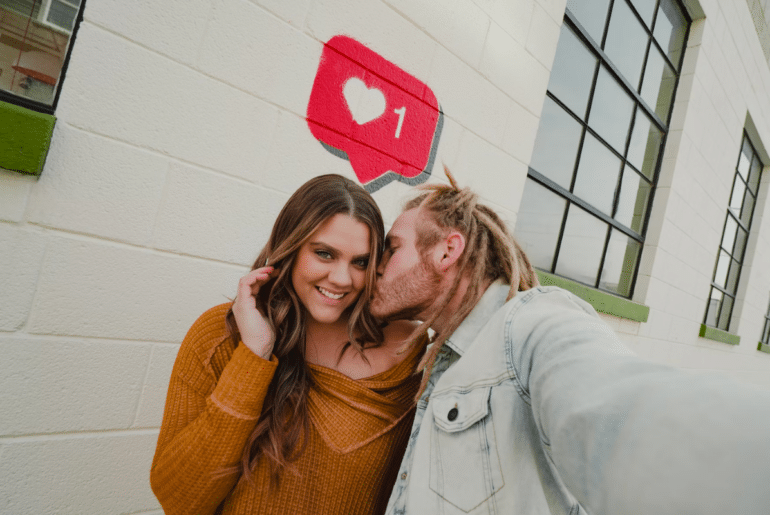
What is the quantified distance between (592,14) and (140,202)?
3.06 metres

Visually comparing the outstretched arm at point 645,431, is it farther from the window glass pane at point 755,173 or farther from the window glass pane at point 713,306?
the window glass pane at point 755,173

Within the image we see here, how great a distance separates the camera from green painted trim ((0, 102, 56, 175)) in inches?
38.4

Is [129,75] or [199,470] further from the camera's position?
[129,75]

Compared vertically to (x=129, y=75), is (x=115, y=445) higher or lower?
lower

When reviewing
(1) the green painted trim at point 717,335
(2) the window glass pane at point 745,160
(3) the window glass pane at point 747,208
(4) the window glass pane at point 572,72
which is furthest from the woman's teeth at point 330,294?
(3) the window glass pane at point 747,208

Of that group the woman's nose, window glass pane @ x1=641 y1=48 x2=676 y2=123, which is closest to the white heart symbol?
the woman's nose

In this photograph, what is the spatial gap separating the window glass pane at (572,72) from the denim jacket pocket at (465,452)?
7.66 ft

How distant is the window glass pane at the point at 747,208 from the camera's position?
19.2ft

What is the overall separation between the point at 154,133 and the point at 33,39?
0.35m

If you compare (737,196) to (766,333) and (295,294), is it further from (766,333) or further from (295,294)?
(295,294)

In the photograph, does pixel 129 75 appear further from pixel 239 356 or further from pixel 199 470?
pixel 199 470

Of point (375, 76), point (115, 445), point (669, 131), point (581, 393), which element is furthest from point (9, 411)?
point (669, 131)

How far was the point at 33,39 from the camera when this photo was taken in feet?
3.55

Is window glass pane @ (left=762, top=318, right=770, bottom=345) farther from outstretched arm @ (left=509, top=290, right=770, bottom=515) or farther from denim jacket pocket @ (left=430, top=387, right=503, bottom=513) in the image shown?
outstretched arm @ (left=509, top=290, right=770, bottom=515)
